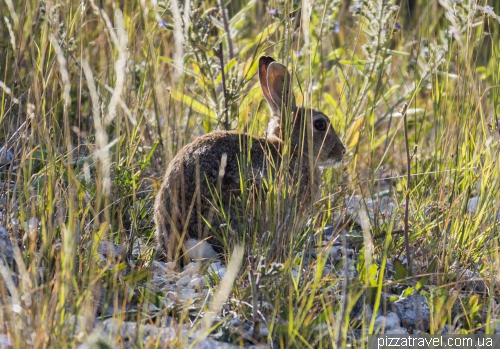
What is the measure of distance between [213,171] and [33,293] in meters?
1.30

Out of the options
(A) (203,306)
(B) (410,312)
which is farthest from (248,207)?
(B) (410,312)

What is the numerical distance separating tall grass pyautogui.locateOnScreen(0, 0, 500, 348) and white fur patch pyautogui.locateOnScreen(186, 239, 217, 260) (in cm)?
19

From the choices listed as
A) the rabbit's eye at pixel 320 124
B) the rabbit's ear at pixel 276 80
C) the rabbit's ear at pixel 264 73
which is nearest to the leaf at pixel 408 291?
the rabbit's ear at pixel 276 80

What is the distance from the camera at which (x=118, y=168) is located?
12.0 feet

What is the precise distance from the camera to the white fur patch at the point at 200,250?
11.4 ft

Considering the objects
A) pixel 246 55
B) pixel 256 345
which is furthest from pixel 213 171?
pixel 246 55

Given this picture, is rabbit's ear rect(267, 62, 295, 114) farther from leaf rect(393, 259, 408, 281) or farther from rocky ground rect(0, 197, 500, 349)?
leaf rect(393, 259, 408, 281)

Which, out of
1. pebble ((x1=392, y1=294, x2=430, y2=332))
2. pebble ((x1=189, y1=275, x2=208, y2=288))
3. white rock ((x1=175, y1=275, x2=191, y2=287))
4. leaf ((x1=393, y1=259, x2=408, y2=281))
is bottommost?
pebble ((x1=392, y1=294, x2=430, y2=332))

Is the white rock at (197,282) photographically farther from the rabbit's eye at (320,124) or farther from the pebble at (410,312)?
the rabbit's eye at (320,124)

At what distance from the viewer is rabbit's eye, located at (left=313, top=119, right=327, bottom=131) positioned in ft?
14.7

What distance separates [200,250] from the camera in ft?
11.4

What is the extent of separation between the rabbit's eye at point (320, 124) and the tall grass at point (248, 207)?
121mm

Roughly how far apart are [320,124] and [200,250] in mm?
1390

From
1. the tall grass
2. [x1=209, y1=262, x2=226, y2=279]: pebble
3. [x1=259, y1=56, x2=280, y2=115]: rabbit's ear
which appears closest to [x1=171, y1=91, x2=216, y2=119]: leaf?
the tall grass
